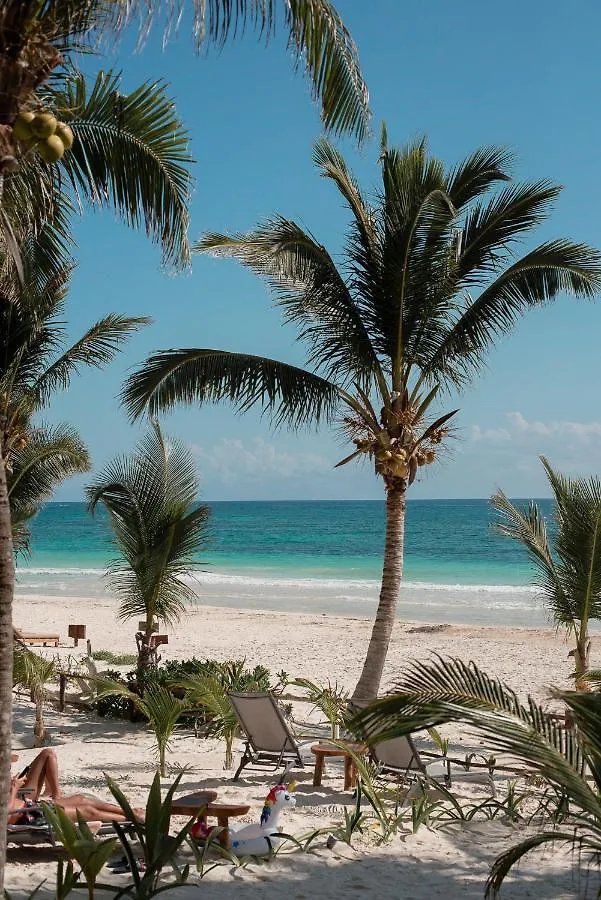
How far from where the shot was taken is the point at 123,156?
5105mm

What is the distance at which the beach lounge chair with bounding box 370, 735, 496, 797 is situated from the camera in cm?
667

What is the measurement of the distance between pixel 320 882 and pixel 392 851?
71cm

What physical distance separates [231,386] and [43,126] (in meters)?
6.64

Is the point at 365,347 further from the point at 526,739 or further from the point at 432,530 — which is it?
the point at 432,530

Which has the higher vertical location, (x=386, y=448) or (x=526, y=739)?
(x=386, y=448)

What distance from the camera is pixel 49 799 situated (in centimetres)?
574

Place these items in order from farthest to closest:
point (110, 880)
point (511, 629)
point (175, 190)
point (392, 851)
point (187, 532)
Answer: point (511, 629) < point (187, 532) < point (392, 851) < point (175, 190) < point (110, 880)

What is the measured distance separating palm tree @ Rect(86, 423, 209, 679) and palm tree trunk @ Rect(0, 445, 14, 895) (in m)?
7.30

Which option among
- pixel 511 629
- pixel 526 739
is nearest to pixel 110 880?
pixel 526 739

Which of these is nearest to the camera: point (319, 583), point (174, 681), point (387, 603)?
point (387, 603)

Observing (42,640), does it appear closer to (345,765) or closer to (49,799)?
(345,765)

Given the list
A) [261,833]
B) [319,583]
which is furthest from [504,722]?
[319,583]

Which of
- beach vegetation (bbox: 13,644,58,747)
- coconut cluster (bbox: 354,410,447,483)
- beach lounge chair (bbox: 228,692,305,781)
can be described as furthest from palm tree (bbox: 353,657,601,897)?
beach vegetation (bbox: 13,644,58,747)

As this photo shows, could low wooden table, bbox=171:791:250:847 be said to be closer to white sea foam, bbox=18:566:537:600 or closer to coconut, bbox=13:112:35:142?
coconut, bbox=13:112:35:142
